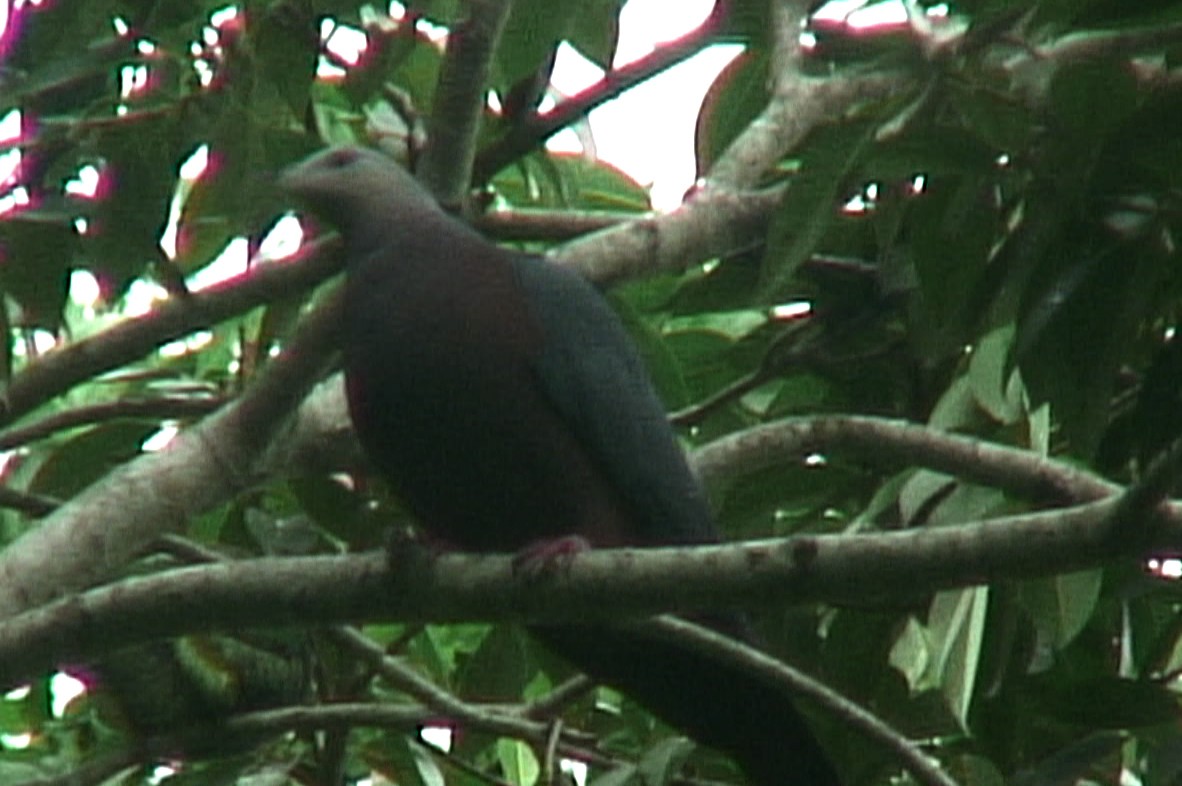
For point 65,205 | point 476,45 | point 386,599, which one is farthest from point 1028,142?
point 65,205

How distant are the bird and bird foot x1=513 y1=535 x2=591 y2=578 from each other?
15.4 inches

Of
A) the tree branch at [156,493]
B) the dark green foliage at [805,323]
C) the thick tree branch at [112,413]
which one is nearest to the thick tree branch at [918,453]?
the dark green foliage at [805,323]

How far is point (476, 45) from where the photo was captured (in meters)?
3.44

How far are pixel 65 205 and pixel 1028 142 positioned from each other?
4.33 ft

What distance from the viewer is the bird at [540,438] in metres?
3.60

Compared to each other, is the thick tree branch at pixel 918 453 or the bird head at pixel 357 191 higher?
the bird head at pixel 357 191

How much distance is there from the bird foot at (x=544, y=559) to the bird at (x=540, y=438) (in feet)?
1.29

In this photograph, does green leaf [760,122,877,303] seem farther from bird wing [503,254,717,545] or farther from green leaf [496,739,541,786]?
green leaf [496,739,541,786]

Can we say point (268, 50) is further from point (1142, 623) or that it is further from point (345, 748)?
point (1142, 623)

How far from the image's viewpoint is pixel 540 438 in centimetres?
375

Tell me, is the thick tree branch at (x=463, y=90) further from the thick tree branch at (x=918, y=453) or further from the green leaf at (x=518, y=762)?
the green leaf at (x=518, y=762)

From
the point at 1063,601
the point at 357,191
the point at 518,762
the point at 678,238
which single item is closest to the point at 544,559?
the point at 1063,601

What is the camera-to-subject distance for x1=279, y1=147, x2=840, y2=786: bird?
3.60m

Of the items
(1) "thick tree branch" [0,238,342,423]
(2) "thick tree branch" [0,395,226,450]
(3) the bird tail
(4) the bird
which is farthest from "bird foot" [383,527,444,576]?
(2) "thick tree branch" [0,395,226,450]
